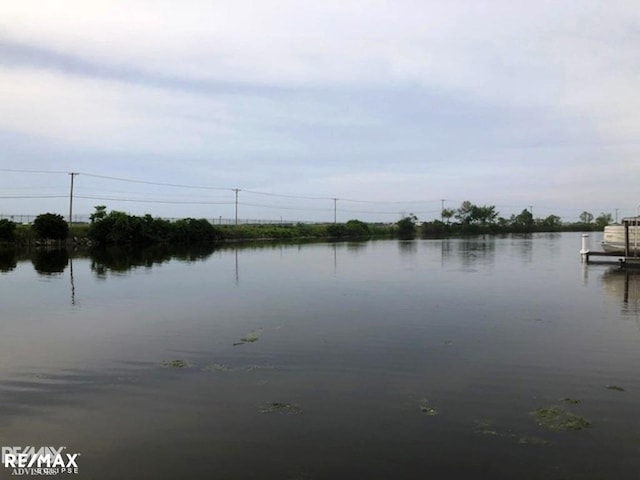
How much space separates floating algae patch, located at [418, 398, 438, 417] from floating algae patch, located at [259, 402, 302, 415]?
1513 mm

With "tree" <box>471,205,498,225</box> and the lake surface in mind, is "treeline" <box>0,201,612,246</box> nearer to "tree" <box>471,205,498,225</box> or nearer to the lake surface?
"tree" <box>471,205,498,225</box>

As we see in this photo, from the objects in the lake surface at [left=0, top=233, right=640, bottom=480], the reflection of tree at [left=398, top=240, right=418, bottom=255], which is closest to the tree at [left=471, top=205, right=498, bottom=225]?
the reflection of tree at [left=398, top=240, right=418, bottom=255]

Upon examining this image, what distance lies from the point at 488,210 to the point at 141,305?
4628 inches

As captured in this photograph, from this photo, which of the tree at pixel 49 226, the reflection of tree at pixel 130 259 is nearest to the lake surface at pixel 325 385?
the reflection of tree at pixel 130 259

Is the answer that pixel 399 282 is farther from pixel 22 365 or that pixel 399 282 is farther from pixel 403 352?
pixel 22 365

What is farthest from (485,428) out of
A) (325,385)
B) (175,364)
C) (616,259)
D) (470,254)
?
(470,254)

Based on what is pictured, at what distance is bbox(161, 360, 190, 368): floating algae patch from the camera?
28.1 ft

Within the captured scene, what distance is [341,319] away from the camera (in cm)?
1275

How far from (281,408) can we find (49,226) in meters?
53.0

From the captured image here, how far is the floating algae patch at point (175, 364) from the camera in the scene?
8.56m

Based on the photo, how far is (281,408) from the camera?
21.6ft

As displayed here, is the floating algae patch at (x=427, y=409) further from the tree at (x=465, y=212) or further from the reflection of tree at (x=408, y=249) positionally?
the tree at (x=465, y=212)

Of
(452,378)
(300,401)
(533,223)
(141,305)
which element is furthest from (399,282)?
(533,223)

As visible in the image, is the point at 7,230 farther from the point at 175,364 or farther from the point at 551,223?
the point at 551,223
